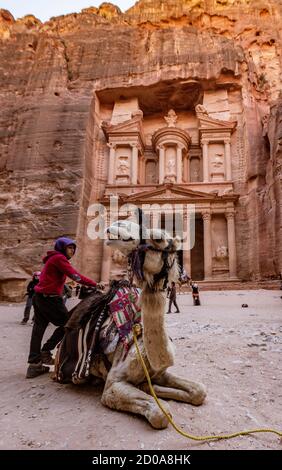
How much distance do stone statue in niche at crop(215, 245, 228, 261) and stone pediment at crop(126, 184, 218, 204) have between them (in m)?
3.44

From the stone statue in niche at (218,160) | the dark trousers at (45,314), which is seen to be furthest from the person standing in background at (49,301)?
the stone statue in niche at (218,160)

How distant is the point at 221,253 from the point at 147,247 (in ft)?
63.5

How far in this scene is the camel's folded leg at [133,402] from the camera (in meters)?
2.11

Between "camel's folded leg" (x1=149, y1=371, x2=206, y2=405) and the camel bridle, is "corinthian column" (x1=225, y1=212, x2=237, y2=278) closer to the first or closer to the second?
"camel's folded leg" (x1=149, y1=371, x2=206, y2=405)

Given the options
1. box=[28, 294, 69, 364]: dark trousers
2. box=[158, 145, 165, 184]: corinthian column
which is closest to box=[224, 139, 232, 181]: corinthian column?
box=[158, 145, 165, 184]: corinthian column

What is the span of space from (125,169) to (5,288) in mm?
12388

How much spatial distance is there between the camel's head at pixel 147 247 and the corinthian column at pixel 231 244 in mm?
18295

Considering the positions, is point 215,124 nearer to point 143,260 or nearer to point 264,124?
point 264,124

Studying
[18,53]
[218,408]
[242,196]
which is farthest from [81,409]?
[18,53]

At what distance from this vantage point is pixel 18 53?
26.6 meters

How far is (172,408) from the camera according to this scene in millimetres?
2404

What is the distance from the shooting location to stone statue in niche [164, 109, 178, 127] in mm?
25391

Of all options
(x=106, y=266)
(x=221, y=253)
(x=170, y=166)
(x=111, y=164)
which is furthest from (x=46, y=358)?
(x=170, y=166)

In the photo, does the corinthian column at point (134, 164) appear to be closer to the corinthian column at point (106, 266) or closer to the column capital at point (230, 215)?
the corinthian column at point (106, 266)
